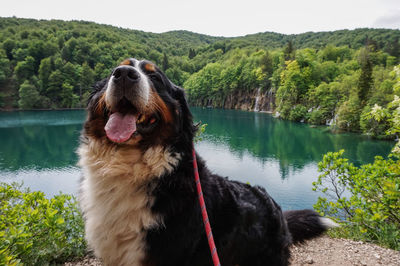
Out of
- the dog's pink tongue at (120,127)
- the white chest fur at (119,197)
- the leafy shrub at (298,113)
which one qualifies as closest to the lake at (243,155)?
the leafy shrub at (298,113)

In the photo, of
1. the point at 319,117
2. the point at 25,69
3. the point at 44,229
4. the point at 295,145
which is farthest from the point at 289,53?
the point at 25,69

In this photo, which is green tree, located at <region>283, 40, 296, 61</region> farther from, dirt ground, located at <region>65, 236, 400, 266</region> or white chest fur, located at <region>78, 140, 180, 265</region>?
white chest fur, located at <region>78, 140, 180, 265</region>

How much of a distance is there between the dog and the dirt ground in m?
1.77

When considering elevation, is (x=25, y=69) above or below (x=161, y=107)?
above

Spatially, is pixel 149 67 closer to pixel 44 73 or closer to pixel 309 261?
pixel 309 261

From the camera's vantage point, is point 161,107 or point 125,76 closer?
point 125,76

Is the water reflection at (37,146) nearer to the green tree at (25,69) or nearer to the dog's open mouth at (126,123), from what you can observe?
the dog's open mouth at (126,123)

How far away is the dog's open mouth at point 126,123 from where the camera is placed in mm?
2061

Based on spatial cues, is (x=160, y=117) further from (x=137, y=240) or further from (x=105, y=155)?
(x=137, y=240)

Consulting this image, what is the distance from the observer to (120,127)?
212 cm

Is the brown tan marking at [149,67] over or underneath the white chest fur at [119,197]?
over

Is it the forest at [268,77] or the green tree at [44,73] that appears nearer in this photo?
the forest at [268,77]

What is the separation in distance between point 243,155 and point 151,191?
23022 mm

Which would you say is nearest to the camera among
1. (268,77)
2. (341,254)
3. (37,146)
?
(341,254)
